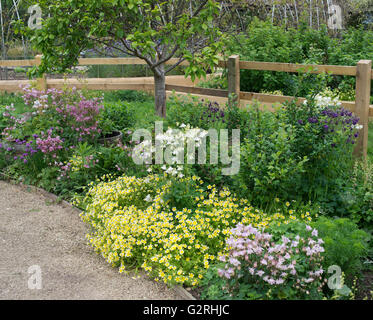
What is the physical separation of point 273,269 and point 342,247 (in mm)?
575

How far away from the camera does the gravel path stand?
3488 millimetres

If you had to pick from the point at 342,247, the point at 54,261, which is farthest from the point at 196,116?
the point at 342,247

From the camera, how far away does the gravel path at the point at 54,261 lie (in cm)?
349

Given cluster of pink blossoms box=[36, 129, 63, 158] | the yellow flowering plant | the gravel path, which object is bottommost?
the gravel path

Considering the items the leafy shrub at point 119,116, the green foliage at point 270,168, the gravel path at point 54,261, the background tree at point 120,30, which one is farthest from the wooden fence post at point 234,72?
the gravel path at point 54,261

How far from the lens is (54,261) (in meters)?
4.05

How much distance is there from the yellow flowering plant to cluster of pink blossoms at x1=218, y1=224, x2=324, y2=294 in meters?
0.52

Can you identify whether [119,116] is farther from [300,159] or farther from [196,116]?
[300,159]

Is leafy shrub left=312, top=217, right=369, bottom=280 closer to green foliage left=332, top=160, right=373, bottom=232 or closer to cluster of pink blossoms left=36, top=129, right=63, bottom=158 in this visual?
green foliage left=332, top=160, right=373, bottom=232

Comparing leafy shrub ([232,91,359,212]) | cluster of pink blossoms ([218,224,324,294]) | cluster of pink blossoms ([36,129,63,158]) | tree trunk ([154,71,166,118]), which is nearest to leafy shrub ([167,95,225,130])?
leafy shrub ([232,91,359,212])
